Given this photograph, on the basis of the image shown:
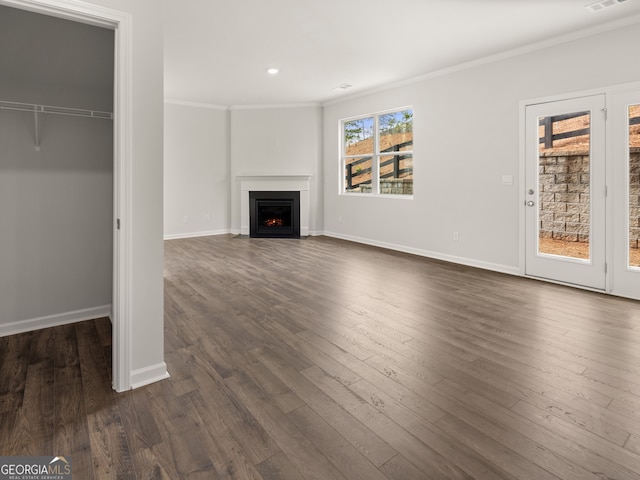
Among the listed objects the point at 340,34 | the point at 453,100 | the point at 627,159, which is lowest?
the point at 627,159

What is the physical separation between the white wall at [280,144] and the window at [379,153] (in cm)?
69

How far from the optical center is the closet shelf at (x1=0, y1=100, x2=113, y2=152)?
2734mm

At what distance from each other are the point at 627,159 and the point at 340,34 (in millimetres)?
3172

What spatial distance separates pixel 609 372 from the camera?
230 centimetres

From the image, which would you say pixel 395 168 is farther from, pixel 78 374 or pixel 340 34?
pixel 78 374

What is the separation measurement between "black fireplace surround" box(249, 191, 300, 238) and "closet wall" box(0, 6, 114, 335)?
489 centimetres

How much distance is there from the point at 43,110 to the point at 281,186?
5387 mm

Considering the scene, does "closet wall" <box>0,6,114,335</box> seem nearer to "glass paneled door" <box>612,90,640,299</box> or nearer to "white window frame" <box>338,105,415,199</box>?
"white window frame" <box>338,105,415,199</box>

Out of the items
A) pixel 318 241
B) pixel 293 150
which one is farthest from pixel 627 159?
pixel 293 150

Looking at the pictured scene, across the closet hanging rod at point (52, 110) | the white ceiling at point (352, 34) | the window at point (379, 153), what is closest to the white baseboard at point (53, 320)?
the closet hanging rod at point (52, 110)

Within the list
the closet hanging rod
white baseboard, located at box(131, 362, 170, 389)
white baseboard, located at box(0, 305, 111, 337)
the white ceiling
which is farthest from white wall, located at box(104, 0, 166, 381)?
the white ceiling

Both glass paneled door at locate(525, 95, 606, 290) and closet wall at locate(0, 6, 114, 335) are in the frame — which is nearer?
closet wall at locate(0, 6, 114, 335)

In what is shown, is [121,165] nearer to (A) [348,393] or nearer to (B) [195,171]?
(A) [348,393]

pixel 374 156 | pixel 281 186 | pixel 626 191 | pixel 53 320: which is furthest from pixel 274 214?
pixel 626 191
